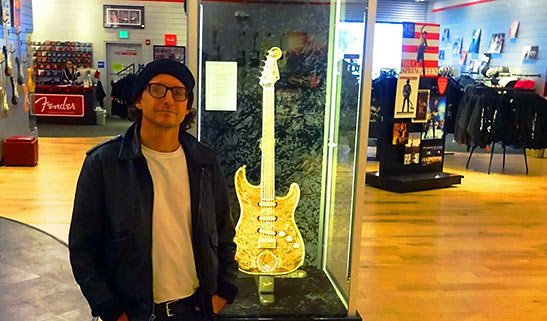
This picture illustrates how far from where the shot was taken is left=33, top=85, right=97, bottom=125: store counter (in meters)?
11.4

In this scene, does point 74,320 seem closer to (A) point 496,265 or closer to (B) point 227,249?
(B) point 227,249

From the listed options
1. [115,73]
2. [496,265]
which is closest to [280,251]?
[496,265]

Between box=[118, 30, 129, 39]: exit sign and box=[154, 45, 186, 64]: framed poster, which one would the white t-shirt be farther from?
box=[118, 30, 129, 39]: exit sign

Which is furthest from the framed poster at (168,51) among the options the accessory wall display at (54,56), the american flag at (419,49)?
the american flag at (419,49)

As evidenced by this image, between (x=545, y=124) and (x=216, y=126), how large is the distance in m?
6.19

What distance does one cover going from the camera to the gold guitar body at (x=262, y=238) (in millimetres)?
2811

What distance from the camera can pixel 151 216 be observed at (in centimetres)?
154

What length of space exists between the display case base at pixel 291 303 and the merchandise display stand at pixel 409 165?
3561 millimetres

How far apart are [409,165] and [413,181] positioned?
0.31m

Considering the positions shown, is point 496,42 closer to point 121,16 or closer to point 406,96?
point 406,96

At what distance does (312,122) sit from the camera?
9.98 feet

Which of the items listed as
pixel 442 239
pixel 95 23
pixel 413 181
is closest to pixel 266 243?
pixel 442 239

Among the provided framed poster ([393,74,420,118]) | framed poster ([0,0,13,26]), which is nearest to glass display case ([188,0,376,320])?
framed poster ([393,74,420,118])

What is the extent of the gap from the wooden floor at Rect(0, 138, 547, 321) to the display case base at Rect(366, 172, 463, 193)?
0.39 ft
